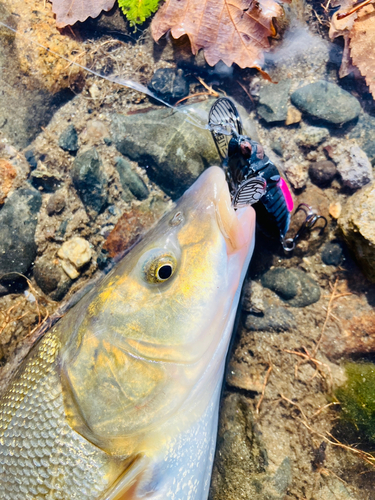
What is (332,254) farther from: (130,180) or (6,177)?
(6,177)

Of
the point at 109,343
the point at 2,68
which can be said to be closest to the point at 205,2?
the point at 2,68

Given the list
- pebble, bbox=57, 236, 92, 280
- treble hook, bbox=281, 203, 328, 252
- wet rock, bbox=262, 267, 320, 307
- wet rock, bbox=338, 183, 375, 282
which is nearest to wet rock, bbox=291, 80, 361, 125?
wet rock, bbox=338, 183, 375, 282

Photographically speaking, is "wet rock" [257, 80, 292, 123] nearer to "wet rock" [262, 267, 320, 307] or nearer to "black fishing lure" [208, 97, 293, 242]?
"black fishing lure" [208, 97, 293, 242]

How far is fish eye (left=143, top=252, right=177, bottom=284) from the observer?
1.78 metres

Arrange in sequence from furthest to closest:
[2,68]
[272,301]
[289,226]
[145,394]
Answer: [2,68] < [272,301] < [289,226] < [145,394]

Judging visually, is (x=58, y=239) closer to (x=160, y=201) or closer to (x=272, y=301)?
(x=160, y=201)

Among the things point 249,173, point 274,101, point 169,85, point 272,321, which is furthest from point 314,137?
point 272,321

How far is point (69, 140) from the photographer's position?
2918 mm

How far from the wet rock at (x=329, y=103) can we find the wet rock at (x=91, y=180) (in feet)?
5.87

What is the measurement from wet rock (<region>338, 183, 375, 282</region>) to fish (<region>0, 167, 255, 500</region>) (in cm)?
100

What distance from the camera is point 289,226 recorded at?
99.3 inches

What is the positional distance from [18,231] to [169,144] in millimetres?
1457

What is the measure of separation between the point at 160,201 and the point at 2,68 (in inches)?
70.7

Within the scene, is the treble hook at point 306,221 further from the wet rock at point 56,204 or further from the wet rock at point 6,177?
the wet rock at point 6,177
